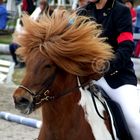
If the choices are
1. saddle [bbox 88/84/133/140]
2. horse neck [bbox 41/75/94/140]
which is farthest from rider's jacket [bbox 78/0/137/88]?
horse neck [bbox 41/75/94/140]

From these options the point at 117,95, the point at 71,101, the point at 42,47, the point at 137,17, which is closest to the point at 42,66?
the point at 42,47

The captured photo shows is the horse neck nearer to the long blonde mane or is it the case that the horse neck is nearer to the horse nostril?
the long blonde mane

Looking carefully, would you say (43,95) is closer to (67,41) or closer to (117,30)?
(67,41)

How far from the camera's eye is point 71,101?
3.97m

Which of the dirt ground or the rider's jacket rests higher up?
the rider's jacket

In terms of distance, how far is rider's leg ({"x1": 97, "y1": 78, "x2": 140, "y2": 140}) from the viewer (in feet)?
14.2

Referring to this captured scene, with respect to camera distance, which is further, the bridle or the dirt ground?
the dirt ground

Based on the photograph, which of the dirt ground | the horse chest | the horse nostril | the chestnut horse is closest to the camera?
the horse nostril

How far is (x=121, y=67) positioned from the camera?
426 cm

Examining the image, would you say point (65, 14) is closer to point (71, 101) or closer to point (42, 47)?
point (42, 47)

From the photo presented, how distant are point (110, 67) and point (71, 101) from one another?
1.42 feet

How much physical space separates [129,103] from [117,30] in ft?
2.04

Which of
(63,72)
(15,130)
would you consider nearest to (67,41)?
(63,72)

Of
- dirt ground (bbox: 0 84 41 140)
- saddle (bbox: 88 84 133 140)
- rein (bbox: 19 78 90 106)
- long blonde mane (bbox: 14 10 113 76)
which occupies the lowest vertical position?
dirt ground (bbox: 0 84 41 140)
